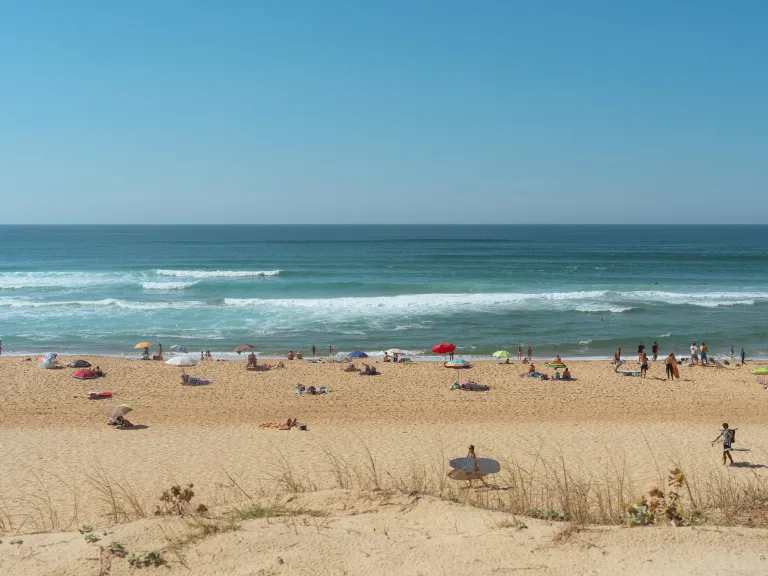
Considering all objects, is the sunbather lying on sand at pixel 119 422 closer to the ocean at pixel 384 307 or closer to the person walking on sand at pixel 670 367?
the ocean at pixel 384 307

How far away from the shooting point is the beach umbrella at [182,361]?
20312 mm

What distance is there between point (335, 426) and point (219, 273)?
4075 centimetres

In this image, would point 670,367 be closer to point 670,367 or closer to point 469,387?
point 670,367

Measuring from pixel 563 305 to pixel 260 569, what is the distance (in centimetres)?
3398

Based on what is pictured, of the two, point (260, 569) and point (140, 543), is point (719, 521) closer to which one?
point (260, 569)

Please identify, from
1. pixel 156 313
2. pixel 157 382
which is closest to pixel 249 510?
pixel 157 382

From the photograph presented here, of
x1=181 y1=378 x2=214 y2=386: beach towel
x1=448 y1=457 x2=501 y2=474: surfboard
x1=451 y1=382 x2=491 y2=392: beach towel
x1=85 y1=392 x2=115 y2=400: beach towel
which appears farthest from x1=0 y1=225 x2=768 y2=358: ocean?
x1=448 y1=457 x2=501 y2=474: surfboard

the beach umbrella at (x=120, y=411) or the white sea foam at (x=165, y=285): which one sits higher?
the white sea foam at (x=165, y=285)

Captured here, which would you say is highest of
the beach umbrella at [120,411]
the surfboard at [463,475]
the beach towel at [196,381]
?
the surfboard at [463,475]

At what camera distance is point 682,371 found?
21.8 meters

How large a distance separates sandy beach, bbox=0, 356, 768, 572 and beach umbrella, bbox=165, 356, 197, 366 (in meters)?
0.57

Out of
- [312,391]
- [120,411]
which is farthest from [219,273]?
[120,411]

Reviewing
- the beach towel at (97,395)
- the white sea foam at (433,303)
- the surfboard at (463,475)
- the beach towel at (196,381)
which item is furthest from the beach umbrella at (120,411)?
the white sea foam at (433,303)

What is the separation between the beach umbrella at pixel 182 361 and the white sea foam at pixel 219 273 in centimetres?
2967
